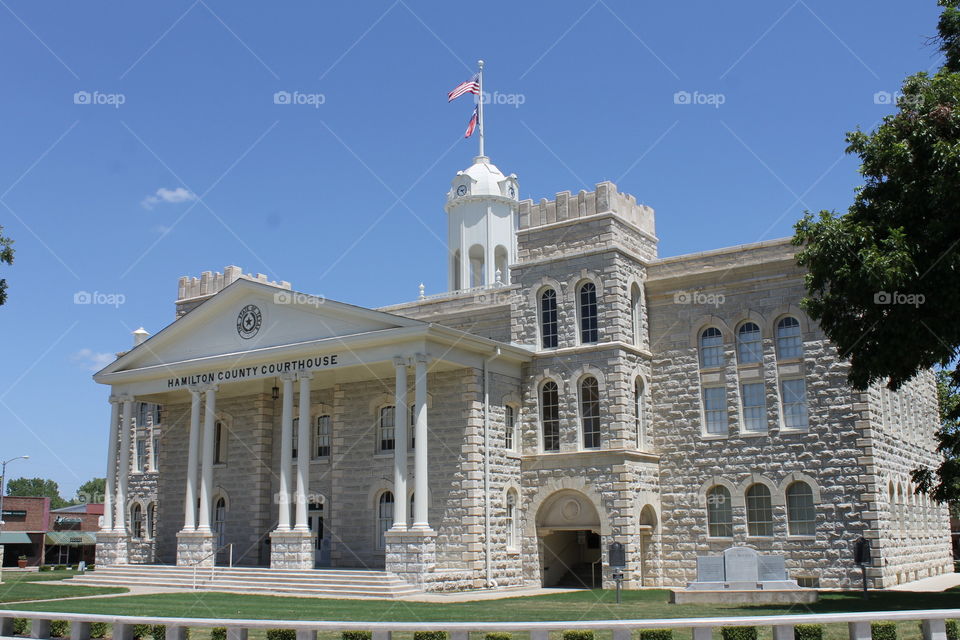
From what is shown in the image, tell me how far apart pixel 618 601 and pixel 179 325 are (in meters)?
19.1

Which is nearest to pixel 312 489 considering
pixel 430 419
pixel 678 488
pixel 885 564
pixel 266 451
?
pixel 266 451

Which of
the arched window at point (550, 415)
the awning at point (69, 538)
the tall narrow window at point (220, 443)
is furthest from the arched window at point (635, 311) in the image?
the awning at point (69, 538)

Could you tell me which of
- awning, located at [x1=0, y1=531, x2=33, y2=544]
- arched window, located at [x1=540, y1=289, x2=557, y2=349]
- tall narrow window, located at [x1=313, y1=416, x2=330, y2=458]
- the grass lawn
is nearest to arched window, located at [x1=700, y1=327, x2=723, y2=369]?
arched window, located at [x1=540, y1=289, x2=557, y2=349]

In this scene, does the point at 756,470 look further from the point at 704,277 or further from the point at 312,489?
the point at 312,489

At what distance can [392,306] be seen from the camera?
3641 centimetres

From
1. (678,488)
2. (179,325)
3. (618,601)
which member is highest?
(179,325)

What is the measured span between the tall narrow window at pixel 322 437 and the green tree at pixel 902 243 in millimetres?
19361

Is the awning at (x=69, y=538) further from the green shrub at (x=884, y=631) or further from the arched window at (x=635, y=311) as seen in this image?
the green shrub at (x=884, y=631)

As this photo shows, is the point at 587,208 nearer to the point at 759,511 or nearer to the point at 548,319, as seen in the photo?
the point at 548,319

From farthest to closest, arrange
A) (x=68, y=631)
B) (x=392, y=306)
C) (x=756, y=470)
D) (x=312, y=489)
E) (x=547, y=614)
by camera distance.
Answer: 1. (x=392, y=306)
2. (x=312, y=489)
3. (x=756, y=470)
4. (x=547, y=614)
5. (x=68, y=631)

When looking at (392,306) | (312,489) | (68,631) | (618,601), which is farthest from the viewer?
(392,306)

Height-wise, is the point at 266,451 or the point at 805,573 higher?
the point at 266,451

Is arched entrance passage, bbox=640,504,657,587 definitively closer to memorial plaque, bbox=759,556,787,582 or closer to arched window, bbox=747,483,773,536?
arched window, bbox=747,483,773,536

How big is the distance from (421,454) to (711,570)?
8.91 m
